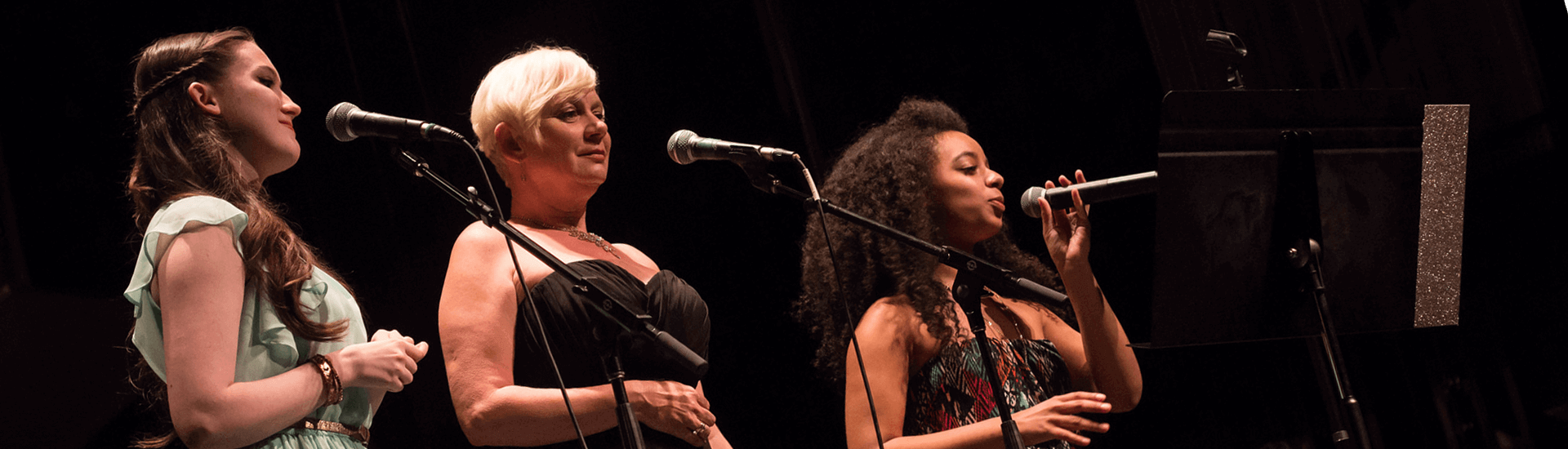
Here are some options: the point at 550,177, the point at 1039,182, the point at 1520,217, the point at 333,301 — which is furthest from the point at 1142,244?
the point at 333,301

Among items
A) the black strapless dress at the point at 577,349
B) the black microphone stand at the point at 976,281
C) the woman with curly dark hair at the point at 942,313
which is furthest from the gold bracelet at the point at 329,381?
the woman with curly dark hair at the point at 942,313

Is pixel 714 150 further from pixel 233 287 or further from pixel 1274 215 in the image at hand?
pixel 1274 215

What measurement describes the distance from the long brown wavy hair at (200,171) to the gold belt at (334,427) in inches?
5.0

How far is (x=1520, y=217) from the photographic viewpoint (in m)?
2.79

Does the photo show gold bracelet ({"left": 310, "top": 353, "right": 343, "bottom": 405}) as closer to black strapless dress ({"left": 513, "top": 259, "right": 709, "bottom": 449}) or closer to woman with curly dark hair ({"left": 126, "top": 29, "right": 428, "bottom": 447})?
woman with curly dark hair ({"left": 126, "top": 29, "right": 428, "bottom": 447})

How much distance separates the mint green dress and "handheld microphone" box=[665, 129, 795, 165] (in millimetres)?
733

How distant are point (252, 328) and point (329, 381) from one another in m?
0.15

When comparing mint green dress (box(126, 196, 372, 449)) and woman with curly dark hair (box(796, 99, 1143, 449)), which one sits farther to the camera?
woman with curly dark hair (box(796, 99, 1143, 449))

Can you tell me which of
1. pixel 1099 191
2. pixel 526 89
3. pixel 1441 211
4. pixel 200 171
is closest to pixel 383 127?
pixel 200 171

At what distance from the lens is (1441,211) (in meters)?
2.09

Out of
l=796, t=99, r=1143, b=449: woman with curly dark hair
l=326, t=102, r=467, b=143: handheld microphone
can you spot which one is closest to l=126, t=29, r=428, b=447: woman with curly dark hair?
l=326, t=102, r=467, b=143: handheld microphone

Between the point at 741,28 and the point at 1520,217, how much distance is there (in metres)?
2.32

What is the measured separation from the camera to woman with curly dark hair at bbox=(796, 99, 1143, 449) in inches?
95.2

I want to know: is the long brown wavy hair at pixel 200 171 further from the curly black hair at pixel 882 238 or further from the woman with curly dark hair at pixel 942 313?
the curly black hair at pixel 882 238
